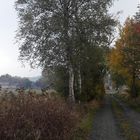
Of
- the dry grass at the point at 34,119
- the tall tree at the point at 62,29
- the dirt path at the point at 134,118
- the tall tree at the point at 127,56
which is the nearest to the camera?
the dry grass at the point at 34,119

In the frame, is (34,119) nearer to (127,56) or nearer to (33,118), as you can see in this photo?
(33,118)

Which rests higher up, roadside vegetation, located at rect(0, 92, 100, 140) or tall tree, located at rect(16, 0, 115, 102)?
tall tree, located at rect(16, 0, 115, 102)

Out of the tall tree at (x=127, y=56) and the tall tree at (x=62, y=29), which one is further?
the tall tree at (x=127, y=56)

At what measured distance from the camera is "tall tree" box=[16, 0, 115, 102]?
39.0 metres

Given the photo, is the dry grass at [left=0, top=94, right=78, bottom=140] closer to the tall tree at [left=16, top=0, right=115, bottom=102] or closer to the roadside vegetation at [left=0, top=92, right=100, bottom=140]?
the roadside vegetation at [left=0, top=92, right=100, bottom=140]

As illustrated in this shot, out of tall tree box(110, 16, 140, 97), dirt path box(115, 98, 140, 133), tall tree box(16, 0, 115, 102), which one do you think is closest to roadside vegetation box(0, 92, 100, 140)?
dirt path box(115, 98, 140, 133)

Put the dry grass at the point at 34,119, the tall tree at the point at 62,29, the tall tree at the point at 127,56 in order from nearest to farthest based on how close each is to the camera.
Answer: the dry grass at the point at 34,119, the tall tree at the point at 62,29, the tall tree at the point at 127,56

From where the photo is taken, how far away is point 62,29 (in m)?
38.4

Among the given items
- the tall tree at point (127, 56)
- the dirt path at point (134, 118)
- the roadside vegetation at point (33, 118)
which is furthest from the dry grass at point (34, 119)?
the tall tree at point (127, 56)

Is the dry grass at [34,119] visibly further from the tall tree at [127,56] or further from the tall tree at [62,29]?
the tall tree at [127,56]

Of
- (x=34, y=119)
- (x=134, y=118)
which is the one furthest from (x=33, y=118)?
(x=134, y=118)

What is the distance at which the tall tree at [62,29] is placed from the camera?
39.0 m

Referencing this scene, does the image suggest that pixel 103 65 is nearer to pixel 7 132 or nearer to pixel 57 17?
pixel 57 17

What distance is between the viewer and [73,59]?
130ft
